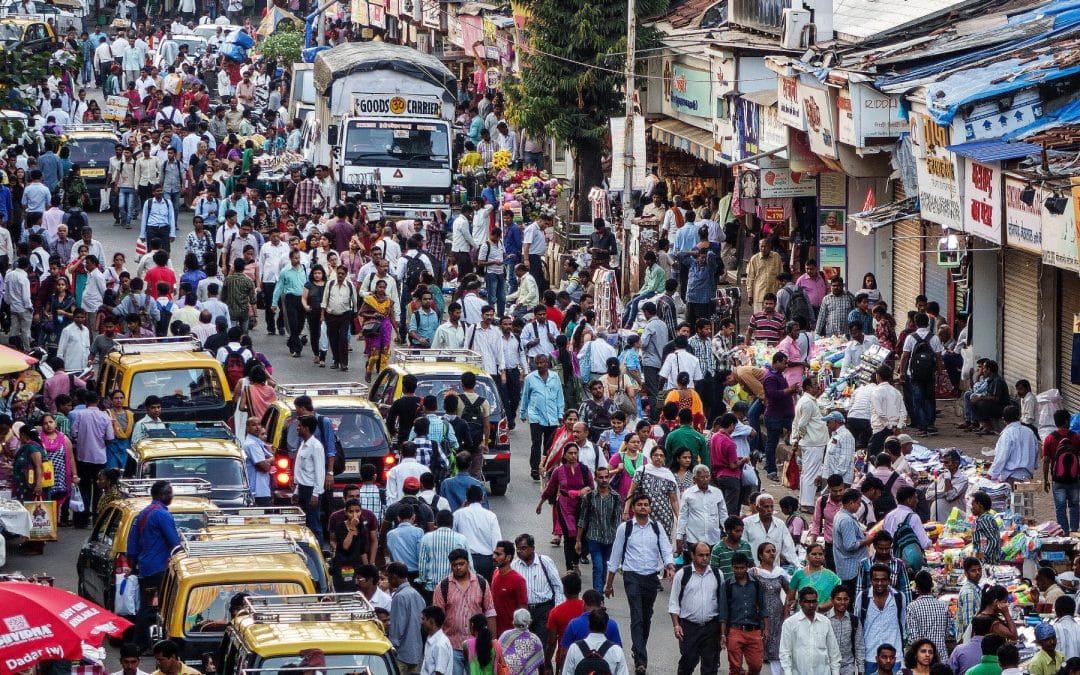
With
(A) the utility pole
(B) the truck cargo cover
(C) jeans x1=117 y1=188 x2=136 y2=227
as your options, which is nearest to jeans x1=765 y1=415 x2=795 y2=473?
(A) the utility pole

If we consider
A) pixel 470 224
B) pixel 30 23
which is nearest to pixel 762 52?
pixel 470 224

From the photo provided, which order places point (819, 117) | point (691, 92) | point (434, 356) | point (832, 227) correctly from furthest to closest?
point (691, 92), point (832, 227), point (819, 117), point (434, 356)

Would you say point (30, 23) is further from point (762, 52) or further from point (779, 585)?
point (779, 585)

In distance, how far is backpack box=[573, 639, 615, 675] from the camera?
493 inches

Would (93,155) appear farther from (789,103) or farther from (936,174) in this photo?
(936,174)

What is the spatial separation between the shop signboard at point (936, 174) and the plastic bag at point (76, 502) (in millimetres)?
10313

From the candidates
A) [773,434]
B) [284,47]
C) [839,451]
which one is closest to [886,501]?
[839,451]

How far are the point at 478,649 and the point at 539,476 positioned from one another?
870 cm

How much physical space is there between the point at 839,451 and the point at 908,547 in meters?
3.52

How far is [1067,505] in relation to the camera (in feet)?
60.5

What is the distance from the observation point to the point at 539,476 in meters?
21.8

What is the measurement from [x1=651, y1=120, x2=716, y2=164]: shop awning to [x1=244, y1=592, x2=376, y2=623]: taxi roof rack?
853 inches

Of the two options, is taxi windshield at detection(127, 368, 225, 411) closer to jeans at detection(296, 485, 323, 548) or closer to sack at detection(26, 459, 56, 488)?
sack at detection(26, 459, 56, 488)

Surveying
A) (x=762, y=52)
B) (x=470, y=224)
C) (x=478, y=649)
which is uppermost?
→ (x=762, y=52)
